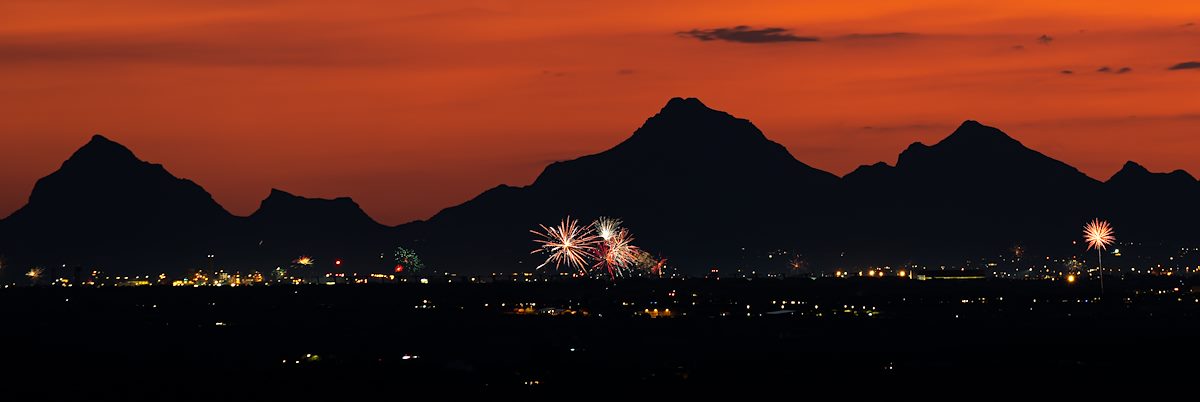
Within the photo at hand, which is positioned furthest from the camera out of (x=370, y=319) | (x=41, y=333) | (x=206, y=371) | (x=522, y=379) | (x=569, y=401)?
(x=370, y=319)

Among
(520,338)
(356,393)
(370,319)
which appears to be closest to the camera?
(356,393)

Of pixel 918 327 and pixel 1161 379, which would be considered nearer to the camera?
pixel 1161 379

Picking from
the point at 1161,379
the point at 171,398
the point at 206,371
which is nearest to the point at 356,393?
the point at 171,398

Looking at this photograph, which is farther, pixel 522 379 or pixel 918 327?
pixel 918 327

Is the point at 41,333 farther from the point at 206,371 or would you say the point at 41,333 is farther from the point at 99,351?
the point at 206,371

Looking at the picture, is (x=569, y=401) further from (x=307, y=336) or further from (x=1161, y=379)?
(x=307, y=336)

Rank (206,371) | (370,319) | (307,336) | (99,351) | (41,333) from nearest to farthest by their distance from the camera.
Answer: (206,371) → (99,351) → (307,336) → (41,333) → (370,319)

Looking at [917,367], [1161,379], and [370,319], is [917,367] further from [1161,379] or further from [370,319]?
[370,319]

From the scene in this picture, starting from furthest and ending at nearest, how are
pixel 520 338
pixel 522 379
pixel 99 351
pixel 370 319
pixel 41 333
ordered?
1. pixel 370 319
2. pixel 41 333
3. pixel 520 338
4. pixel 99 351
5. pixel 522 379

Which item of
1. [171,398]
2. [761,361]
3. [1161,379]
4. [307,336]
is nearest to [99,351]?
[307,336]
